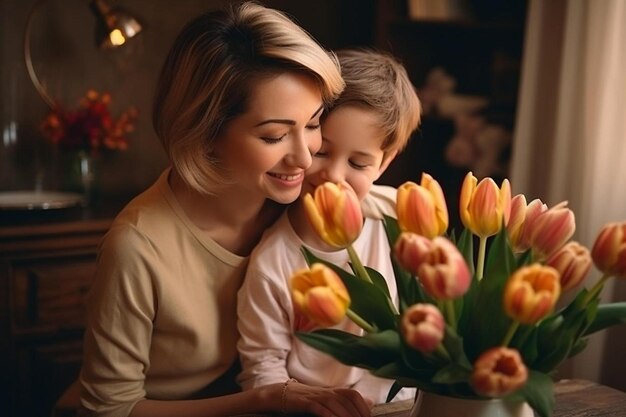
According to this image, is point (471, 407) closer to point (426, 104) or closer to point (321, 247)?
point (321, 247)

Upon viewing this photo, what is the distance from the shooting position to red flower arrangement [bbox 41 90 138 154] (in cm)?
264

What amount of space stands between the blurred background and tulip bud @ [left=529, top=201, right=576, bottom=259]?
1.34 metres

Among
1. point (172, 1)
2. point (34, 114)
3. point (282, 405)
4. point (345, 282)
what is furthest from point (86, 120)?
point (345, 282)

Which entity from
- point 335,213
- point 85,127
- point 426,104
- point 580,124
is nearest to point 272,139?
point 335,213

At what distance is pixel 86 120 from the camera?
2.66 meters

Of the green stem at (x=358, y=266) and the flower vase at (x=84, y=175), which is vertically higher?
the green stem at (x=358, y=266)

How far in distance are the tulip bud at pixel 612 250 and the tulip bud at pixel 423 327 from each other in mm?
203

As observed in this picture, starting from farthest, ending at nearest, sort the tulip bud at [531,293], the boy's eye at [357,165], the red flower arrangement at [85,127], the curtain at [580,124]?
1. the red flower arrangement at [85,127]
2. the curtain at [580,124]
3. the boy's eye at [357,165]
4. the tulip bud at [531,293]

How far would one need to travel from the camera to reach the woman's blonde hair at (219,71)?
1.33 metres

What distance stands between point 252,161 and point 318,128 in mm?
137

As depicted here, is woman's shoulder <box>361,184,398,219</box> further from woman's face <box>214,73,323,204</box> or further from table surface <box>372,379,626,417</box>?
table surface <box>372,379,626,417</box>

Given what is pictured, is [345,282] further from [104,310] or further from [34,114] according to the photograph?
[34,114]

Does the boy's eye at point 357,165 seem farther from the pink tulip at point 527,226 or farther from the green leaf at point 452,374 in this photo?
the green leaf at point 452,374

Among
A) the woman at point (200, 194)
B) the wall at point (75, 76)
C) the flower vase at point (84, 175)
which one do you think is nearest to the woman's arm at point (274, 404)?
the woman at point (200, 194)
